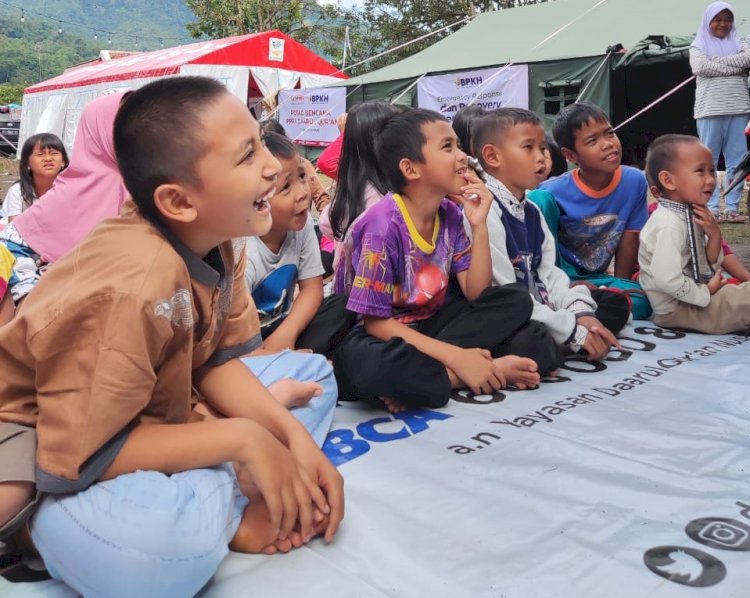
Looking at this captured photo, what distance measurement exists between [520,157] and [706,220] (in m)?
0.68

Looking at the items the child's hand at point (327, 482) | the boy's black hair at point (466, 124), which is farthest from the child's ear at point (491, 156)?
the child's hand at point (327, 482)

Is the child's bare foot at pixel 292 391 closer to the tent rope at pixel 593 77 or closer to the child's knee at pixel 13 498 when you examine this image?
the child's knee at pixel 13 498

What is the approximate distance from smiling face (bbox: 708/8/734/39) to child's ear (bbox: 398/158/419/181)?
411 centimetres

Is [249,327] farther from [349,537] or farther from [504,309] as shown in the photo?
[504,309]

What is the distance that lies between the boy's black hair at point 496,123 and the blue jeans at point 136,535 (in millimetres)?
1545

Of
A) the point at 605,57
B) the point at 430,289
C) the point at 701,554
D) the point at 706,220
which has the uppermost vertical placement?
the point at 605,57

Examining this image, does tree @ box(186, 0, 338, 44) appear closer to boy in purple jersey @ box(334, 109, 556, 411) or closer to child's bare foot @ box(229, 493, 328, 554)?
boy in purple jersey @ box(334, 109, 556, 411)

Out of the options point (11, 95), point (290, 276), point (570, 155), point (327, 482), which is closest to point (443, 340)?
point (290, 276)

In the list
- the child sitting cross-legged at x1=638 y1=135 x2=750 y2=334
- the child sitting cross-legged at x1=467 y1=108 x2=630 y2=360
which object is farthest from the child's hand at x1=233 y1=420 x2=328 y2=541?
the child sitting cross-legged at x1=638 y1=135 x2=750 y2=334

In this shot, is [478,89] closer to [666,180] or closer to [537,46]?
[537,46]

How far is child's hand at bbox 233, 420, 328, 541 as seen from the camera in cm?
100

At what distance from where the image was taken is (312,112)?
10719mm

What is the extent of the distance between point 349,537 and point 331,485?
4.0 inches

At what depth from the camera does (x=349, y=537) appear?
1.12m
